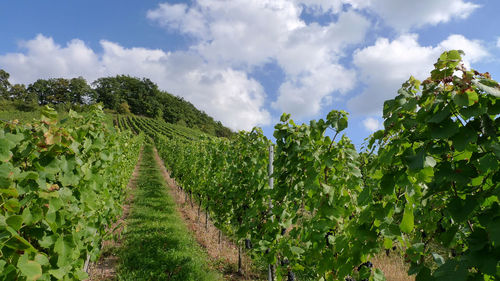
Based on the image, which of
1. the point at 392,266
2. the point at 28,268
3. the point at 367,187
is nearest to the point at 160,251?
the point at 28,268

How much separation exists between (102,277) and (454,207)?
574cm

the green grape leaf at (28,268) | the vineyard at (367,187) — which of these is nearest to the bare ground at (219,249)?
the vineyard at (367,187)

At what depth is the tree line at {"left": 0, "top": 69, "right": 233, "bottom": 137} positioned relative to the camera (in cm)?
8319

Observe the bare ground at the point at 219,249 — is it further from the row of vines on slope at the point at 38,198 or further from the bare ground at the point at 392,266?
the row of vines on slope at the point at 38,198

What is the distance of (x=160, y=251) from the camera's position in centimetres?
592

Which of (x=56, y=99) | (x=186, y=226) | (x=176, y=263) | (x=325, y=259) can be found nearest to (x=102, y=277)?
(x=176, y=263)

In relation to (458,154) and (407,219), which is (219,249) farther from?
Result: (458,154)

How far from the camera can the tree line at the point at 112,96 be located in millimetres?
83188

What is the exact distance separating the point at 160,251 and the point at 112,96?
3955 inches

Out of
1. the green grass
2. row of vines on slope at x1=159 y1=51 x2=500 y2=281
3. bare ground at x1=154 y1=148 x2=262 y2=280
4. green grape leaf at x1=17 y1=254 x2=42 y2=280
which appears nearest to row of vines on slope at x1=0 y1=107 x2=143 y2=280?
green grape leaf at x1=17 y1=254 x2=42 y2=280

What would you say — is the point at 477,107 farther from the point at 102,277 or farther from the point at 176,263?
the point at 102,277

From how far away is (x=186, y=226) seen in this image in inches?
322

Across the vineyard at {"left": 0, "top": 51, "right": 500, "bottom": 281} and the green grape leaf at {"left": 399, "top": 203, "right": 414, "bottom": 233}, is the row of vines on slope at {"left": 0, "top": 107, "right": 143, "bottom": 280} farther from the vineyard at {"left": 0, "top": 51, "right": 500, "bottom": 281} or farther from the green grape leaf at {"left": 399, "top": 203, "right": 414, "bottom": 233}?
the green grape leaf at {"left": 399, "top": 203, "right": 414, "bottom": 233}

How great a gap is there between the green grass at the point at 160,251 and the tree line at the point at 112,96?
8249cm
